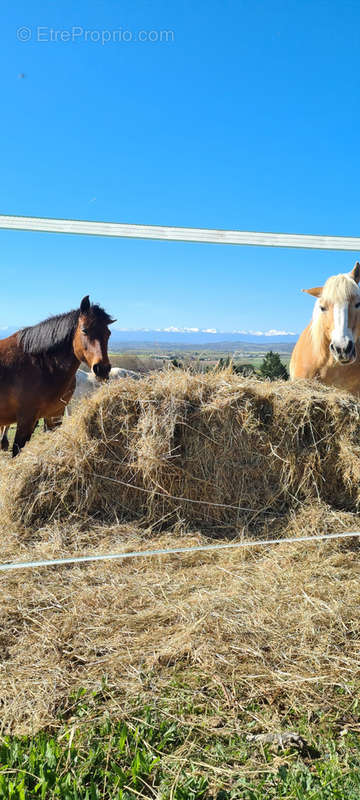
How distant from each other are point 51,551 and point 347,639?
151 cm

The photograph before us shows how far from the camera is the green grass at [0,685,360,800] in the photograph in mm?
1402

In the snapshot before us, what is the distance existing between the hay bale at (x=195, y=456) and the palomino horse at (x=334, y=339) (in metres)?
0.13

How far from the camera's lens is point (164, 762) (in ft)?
4.91

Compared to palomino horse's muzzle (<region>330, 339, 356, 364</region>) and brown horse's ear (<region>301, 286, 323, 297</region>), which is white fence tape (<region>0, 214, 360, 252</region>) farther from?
palomino horse's muzzle (<region>330, 339, 356, 364</region>)

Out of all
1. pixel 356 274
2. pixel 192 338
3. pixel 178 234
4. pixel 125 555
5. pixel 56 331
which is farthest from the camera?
pixel 356 274

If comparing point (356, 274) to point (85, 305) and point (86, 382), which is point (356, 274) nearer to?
point (85, 305)

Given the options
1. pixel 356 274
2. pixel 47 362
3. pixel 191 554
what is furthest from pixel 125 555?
pixel 356 274

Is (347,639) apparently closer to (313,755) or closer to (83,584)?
(313,755)

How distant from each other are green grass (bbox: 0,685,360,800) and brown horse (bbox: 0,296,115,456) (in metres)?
1.58

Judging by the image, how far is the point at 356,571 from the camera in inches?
107

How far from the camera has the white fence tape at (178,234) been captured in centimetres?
236

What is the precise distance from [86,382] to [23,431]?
0.45m

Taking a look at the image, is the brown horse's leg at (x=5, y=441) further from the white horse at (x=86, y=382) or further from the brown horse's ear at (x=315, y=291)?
the brown horse's ear at (x=315, y=291)

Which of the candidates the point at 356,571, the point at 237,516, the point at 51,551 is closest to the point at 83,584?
the point at 51,551
